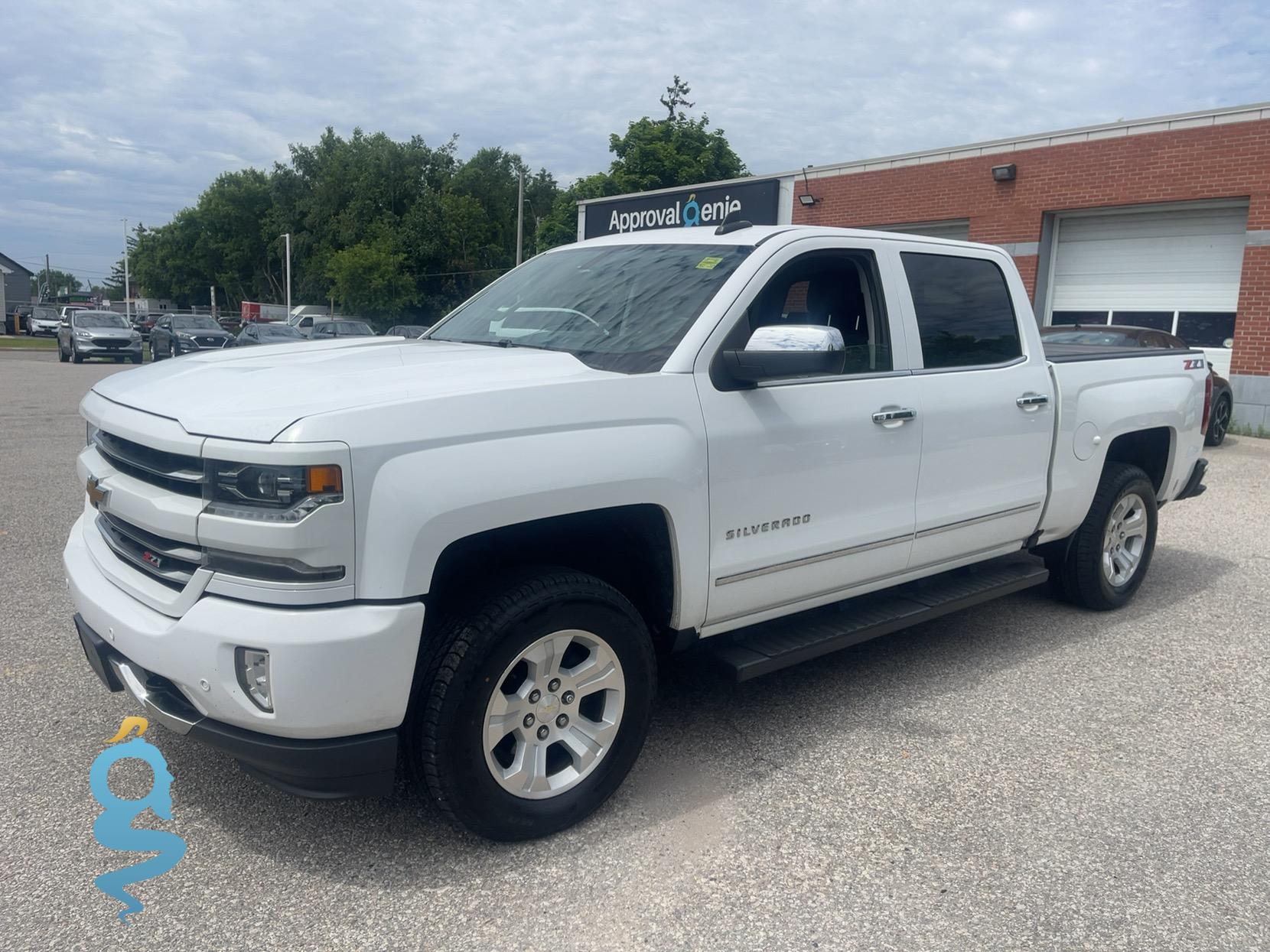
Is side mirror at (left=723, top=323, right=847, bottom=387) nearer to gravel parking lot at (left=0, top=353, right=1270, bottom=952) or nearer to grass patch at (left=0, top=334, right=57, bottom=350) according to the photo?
gravel parking lot at (left=0, top=353, right=1270, bottom=952)

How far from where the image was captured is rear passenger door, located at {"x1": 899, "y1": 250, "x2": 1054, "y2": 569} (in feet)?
13.8

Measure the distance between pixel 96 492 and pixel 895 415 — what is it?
9.51 feet

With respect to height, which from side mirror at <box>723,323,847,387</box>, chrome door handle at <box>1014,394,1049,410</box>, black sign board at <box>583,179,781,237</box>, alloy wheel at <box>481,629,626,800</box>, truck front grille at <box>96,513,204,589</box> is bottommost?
alloy wheel at <box>481,629,626,800</box>

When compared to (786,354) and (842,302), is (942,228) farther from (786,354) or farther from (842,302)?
(786,354)

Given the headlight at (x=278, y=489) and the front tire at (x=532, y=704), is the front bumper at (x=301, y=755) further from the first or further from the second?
the headlight at (x=278, y=489)

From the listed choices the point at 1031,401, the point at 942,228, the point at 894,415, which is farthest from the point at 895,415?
the point at 942,228

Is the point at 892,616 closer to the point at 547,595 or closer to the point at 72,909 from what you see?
the point at 547,595

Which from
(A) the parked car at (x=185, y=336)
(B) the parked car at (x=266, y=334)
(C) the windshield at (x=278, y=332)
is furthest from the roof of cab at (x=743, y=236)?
(A) the parked car at (x=185, y=336)

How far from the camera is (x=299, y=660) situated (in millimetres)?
2514

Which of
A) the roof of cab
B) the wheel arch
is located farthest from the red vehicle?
the wheel arch

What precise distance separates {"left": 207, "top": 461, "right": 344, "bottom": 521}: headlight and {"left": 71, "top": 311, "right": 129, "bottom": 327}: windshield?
104 ft

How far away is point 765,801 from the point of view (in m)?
3.39

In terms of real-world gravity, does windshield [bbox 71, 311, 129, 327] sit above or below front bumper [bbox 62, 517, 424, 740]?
above

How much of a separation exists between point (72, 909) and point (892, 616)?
3.06 meters
